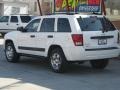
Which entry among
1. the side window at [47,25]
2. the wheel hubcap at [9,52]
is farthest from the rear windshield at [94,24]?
the wheel hubcap at [9,52]

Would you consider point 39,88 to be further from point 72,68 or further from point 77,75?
point 72,68

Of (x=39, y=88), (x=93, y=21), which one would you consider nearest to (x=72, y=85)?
(x=39, y=88)

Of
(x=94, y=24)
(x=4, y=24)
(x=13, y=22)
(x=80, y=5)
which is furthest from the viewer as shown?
(x=4, y=24)

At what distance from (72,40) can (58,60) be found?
0.89 metres

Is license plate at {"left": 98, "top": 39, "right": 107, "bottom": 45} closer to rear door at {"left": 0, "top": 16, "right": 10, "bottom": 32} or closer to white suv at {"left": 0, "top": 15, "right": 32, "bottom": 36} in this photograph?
white suv at {"left": 0, "top": 15, "right": 32, "bottom": 36}

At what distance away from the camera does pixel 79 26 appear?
11.7 metres

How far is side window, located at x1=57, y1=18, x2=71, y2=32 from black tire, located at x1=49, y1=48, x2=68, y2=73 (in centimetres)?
61

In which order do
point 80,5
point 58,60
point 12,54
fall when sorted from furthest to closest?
1. point 80,5
2. point 12,54
3. point 58,60

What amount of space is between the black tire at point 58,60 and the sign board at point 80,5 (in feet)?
26.5

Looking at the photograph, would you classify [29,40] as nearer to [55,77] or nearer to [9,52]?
[9,52]

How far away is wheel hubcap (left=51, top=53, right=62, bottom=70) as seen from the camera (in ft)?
39.3

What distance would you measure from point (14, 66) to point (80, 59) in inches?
120

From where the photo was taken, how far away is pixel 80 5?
68.1 ft

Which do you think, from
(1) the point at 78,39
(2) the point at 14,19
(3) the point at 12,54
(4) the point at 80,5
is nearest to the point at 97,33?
(1) the point at 78,39
